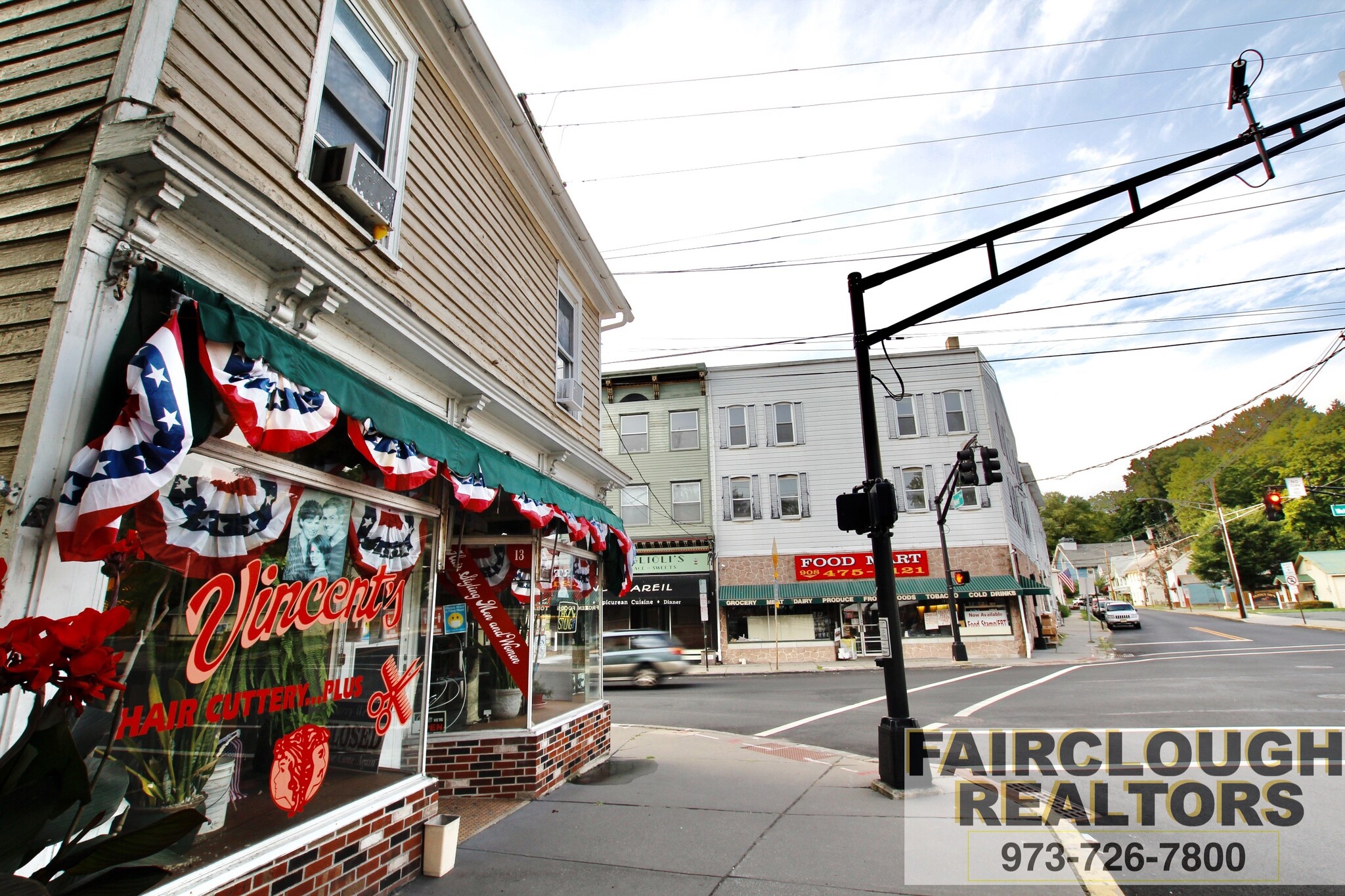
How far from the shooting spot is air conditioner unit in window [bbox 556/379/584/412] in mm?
8797

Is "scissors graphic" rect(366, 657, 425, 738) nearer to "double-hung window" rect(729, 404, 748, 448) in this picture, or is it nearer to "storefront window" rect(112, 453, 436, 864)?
"storefront window" rect(112, 453, 436, 864)

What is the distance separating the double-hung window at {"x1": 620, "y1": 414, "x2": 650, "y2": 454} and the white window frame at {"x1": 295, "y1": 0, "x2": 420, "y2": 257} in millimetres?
22258

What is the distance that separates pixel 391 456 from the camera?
14.7ft

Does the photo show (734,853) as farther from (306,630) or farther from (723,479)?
(723,479)

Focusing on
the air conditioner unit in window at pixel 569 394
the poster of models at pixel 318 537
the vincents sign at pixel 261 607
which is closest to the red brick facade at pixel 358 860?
the vincents sign at pixel 261 607

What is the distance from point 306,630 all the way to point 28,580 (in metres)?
1.65

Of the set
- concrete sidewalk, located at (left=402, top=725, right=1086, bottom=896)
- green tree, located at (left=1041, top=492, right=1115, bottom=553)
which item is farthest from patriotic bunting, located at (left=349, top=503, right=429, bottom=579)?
green tree, located at (left=1041, top=492, right=1115, bottom=553)

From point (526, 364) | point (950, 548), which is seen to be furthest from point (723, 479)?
point (526, 364)

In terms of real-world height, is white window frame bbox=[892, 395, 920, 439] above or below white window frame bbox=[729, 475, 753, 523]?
above

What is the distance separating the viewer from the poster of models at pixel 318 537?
423cm

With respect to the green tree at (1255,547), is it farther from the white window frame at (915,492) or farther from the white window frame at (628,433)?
the white window frame at (628,433)

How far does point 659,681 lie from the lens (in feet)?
62.4

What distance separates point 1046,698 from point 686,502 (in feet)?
52.5

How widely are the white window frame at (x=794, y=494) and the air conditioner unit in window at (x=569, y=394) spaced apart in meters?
18.5
